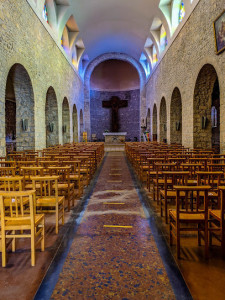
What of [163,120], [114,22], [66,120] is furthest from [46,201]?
[114,22]

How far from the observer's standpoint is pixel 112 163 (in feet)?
36.7

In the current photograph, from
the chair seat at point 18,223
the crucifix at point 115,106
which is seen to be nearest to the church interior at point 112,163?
the chair seat at point 18,223

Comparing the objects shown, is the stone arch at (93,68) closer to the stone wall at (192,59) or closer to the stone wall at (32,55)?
the stone wall at (192,59)

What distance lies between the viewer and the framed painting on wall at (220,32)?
23.6ft

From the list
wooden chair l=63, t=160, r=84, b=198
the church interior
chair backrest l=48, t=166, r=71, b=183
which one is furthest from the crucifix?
chair backrest l=48, t=166, r=71, b=183

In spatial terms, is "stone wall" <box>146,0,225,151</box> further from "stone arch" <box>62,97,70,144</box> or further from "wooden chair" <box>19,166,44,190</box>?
"stone arch" <box>62,97,70,144</box>

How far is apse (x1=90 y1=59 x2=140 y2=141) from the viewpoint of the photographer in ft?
89.3

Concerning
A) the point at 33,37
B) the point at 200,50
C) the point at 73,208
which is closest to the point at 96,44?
the point at 33,37

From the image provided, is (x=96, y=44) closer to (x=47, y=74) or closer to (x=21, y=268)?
(x=47, y=74)

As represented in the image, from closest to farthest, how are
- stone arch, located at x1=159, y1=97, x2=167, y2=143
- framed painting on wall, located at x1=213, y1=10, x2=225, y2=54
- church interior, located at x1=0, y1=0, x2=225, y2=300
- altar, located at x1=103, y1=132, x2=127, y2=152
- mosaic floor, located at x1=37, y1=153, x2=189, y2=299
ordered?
mosaic floor, located at x1=37, y1=153, x2=189, y2=299, church interior, located at x1=0, y1=0, x2=225, y2=300, framed painting on wall, located at x1=213, y1=10, x2=225, y2=54, stone arch, located at x1=159, y1=97, x2=167, y2=143, altar, located at x1=103, y1=132, x2=127, y2=152

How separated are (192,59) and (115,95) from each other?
1830 centimetres

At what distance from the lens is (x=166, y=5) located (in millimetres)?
13641

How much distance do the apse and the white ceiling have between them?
13.6 ft

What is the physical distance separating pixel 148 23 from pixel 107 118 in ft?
41.6
